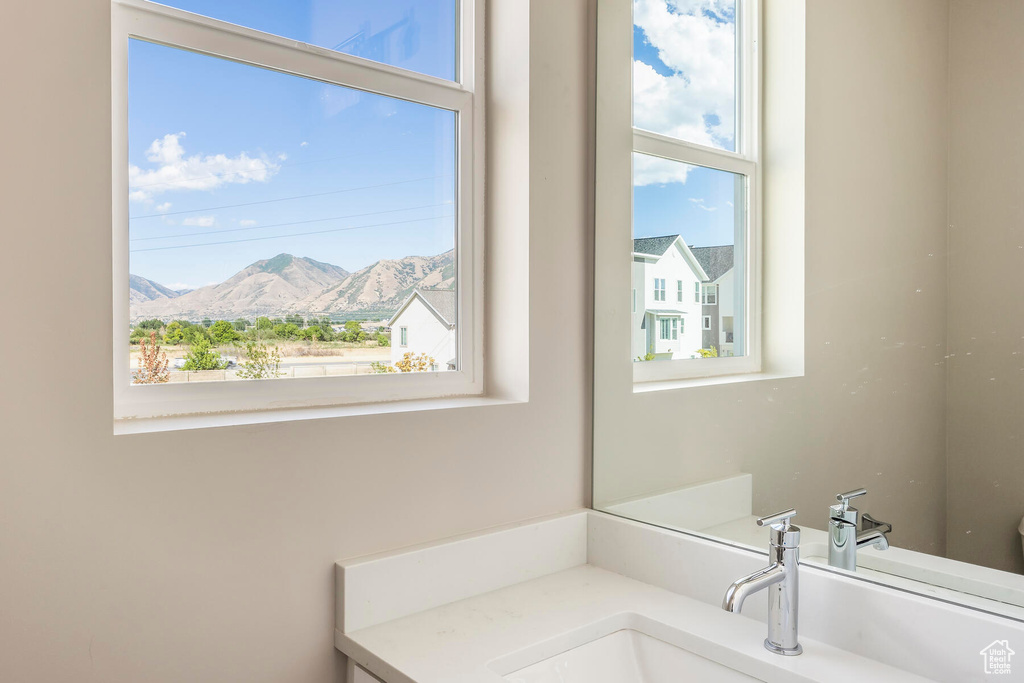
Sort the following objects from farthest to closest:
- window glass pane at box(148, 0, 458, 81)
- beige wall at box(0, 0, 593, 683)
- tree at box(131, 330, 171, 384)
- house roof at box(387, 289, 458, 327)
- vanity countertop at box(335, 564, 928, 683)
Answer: house roof at box(387, 289, 458, 327), window glass pane at box(148, 0, 458, 81), tree at box(131, 330, 171, 384), vanity countertop at box(335, 564, 928, 683), beige wall at box(0, 0, 593, 683)

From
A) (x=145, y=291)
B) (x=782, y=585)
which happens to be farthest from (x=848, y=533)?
(x=145, y=291)

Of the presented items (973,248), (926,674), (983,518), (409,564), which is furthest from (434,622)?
(973,248)

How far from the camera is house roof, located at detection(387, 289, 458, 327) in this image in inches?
57.8

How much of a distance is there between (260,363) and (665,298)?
858mm

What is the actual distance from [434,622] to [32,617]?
23.7 inches

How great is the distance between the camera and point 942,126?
3.34 feet

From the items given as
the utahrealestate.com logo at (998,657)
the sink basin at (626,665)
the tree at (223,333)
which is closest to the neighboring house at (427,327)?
the tree at (223,333)

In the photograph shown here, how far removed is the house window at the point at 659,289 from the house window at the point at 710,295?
4.2 inches

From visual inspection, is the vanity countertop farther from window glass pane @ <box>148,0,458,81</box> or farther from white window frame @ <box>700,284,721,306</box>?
window glass pane @ <box>148,0,458,81</box>

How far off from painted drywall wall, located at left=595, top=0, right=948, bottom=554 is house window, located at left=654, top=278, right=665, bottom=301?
27 cm

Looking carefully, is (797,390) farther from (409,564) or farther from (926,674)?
(409,564)

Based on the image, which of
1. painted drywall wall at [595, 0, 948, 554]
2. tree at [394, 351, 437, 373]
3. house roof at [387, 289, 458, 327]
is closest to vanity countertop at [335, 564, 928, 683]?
painted drywall wall at [595, 0, 948, 554]

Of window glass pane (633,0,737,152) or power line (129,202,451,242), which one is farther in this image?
window glass pane (633,0,737,152)

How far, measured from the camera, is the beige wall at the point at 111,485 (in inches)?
36.0
